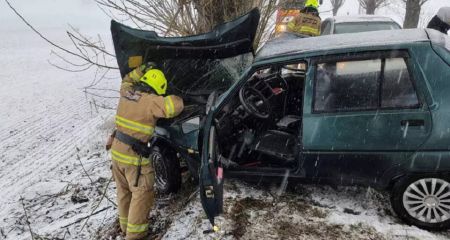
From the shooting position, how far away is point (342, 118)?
12.3 feet

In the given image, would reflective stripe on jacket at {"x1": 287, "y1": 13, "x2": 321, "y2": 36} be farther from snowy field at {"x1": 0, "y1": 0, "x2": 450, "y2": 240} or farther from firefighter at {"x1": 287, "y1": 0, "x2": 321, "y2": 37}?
snowy field at {"x1": 0, "y1": 0, "x2": 450, "y2": 240}

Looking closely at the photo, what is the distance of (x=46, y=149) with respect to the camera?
8.38 m

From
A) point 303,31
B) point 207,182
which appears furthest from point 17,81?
point 207,182

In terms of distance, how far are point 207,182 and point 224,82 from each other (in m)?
2.01

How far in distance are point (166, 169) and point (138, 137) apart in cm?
80

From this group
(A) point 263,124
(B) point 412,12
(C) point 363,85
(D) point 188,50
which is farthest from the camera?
(B) point 412,12

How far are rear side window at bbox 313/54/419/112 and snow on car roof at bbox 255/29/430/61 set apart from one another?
0.17m

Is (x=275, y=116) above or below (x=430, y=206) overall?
above

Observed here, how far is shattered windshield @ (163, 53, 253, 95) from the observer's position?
193 inches

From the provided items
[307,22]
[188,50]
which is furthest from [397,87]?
[307,22]

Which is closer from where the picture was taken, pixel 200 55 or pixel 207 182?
pixel 207 182

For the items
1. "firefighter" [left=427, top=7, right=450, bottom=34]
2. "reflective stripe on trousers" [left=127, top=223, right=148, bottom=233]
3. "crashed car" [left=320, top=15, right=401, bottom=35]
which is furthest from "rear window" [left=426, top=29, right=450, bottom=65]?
"crashed car" [left=320, top=15, right=401, bottom=35]

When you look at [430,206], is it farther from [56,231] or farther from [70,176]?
[70,176]

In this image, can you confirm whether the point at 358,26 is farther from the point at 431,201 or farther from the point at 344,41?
the point at 431,201
